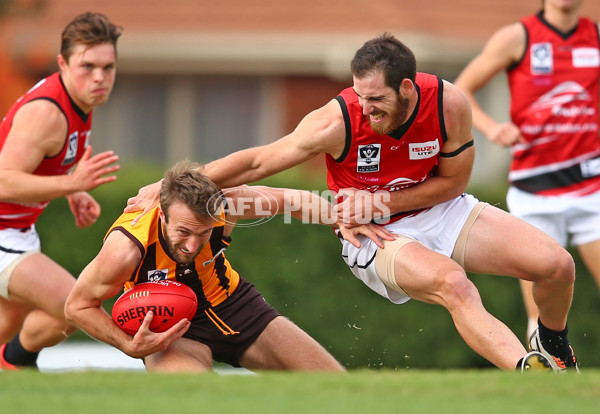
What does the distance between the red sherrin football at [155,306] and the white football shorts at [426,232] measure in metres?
1.11

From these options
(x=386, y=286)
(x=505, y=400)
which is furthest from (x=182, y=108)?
(x=505, y=400)

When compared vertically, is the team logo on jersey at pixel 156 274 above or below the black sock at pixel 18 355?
above

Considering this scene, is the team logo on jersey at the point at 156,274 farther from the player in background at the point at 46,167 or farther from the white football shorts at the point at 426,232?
the white football shorts at the point at 426,232

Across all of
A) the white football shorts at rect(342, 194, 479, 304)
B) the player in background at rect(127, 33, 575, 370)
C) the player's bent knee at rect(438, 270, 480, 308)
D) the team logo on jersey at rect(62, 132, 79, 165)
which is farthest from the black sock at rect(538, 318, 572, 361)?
the team logo on jersey at rect(62, 132, 79, 165)

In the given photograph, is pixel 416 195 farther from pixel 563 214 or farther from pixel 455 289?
pixel 563 214

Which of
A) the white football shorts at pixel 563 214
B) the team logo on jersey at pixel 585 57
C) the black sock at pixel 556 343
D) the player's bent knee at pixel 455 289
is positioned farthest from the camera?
the team logo on jersey at pixel 585 57

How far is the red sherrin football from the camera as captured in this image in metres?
6.07

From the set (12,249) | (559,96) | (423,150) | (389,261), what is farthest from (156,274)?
(559,96)

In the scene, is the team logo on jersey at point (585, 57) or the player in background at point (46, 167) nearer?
the player in background at point (46, 167)

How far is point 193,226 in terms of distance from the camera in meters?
5.93

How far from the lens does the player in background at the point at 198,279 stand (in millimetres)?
5957

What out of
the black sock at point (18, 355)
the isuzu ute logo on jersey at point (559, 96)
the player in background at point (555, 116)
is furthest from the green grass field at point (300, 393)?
the isuzu ute logo on jersey at point (559, 96)

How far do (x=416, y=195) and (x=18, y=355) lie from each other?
3.34m

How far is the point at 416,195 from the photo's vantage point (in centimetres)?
632
